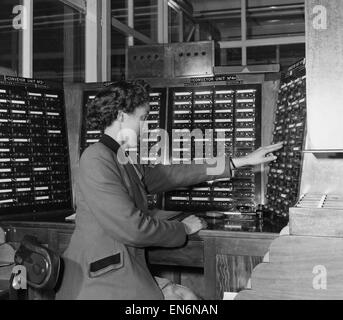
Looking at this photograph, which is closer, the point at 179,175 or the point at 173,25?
the point at 179,175

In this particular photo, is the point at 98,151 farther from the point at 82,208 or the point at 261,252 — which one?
the point at 261,252

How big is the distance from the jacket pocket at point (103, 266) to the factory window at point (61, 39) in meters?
2.82

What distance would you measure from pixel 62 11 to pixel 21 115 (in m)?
2.24

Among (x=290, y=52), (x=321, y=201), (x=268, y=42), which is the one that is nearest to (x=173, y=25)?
(x=268, y=42)

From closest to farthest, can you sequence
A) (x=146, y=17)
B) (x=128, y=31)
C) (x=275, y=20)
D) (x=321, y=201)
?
(x=321, y=201) < (x=128, y=31) < (x=146, y=17) < (x=275, y=20)

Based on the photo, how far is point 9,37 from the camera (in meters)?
3.44

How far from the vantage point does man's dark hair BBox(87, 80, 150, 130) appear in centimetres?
207

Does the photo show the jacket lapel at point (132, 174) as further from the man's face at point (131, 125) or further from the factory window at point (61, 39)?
the factory window at point (61, 39)

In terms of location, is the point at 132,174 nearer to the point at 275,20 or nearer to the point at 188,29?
the point at 188,29

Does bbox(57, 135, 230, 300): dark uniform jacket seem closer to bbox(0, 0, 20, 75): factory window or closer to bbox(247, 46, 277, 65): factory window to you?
bbox(0, 0, 20, 75): factory window

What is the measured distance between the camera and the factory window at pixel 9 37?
10.9 feet

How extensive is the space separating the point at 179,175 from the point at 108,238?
0.72 m

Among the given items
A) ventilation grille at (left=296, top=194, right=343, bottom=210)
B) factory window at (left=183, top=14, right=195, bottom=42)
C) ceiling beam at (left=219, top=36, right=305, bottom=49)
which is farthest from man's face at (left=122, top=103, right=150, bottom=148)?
ceiling beam at (left=219, top=36, right=305, bottom=49)

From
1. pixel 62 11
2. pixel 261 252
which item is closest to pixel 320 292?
pixel 261 252
